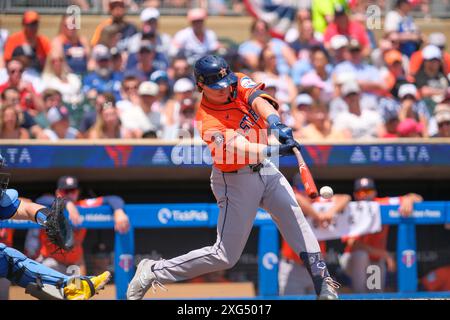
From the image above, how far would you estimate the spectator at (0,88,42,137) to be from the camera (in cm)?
796

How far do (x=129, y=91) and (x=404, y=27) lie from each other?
3.45 meters

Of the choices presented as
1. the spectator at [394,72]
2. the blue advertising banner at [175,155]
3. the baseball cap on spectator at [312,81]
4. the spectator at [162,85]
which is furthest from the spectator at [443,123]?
the spectator at [162,85]

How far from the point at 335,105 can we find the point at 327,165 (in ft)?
3.02

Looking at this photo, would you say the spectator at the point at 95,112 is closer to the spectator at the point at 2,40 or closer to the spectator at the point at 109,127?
the spectator at the point at 109,127

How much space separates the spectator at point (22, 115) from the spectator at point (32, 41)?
1.01 m

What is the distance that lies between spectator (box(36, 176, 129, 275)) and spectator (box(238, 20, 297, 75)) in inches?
99.4

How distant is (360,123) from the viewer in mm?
8258

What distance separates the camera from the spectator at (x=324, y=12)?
9898mm

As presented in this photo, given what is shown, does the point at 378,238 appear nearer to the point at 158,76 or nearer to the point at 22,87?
the point at 158,76

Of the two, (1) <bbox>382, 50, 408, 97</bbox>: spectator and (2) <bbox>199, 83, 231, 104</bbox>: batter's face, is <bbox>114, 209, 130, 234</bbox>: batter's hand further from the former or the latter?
(1) <bbox>382, 50, 408, 97</bbox>: spectator

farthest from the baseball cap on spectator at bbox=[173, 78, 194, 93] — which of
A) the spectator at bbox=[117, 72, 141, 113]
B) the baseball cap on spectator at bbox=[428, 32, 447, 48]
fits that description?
the baseball cap on spectator at bbox=[428, 32, 447, 48]

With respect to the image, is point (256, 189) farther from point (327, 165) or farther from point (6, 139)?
point (6, 139)

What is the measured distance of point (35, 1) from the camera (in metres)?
9.93

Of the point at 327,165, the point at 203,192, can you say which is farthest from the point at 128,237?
the point at 327,165
